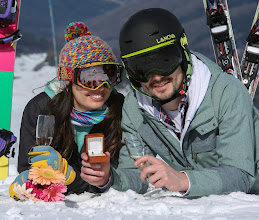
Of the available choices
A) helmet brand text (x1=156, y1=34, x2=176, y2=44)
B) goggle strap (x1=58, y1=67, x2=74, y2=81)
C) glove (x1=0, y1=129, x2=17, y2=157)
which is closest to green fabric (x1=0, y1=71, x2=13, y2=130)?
glove (x1=0, y1=129, x2=17, y2=157)

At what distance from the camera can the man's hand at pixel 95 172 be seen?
2136 millimetres

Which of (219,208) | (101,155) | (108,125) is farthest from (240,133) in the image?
(108,125)

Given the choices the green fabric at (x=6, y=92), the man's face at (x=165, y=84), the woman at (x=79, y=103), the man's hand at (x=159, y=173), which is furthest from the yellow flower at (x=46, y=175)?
the green fabric at (x=6, y=92)

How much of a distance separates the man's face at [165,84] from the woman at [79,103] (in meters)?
0.54

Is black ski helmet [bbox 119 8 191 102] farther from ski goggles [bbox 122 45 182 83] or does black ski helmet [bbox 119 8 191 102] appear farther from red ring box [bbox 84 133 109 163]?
red ring box [bbox 84 133 109 163]

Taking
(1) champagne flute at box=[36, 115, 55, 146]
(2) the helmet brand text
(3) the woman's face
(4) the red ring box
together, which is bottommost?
(4) the red ring box

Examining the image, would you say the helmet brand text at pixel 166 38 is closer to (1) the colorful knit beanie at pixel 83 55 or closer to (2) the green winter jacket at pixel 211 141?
(2) the green winter jacket at pixel 211 141

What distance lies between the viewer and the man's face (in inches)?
89.4

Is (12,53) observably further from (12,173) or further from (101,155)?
(101,155)

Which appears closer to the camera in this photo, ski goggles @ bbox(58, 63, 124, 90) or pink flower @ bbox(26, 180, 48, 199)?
pink flower @ bbox(26, 180, 48, 199)

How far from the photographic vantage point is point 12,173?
16.0ft

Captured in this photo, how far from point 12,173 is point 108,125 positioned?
7.93 ft

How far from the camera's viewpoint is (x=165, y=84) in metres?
2.30

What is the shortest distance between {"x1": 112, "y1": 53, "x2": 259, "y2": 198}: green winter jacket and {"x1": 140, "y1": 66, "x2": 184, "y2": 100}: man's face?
0.19m
